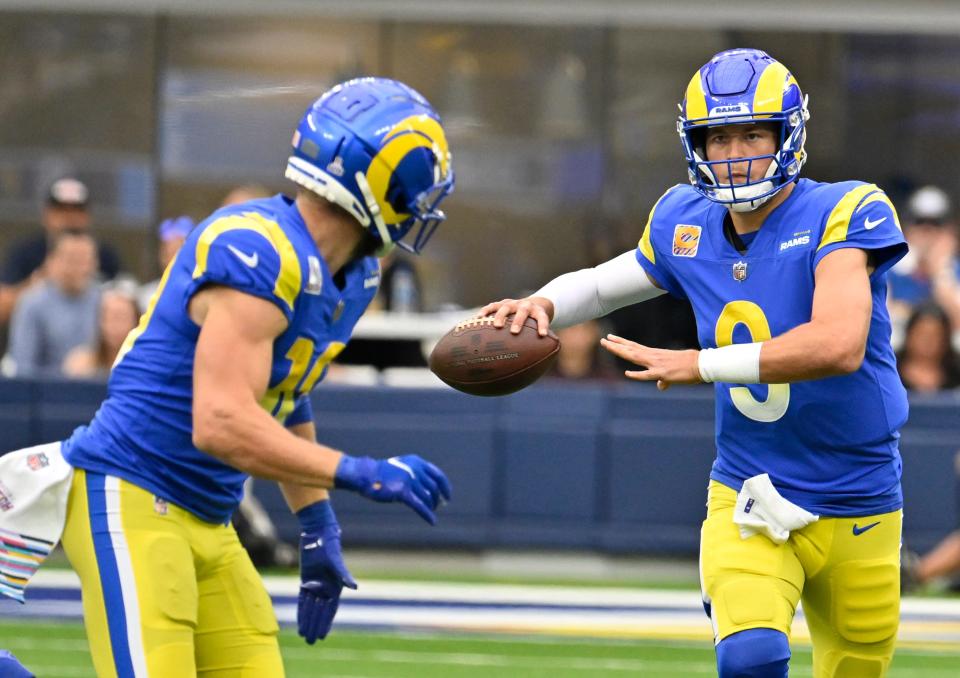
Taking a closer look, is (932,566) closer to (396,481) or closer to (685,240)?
(685,240)

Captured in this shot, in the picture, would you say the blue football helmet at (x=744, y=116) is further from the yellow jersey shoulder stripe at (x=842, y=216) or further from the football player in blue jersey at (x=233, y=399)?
the football player in blue jersey at (x=233, y=399)

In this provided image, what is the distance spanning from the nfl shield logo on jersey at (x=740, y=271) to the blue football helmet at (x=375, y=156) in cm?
76

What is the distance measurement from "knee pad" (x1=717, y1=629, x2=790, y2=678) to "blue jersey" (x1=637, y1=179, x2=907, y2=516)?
1.19 ft

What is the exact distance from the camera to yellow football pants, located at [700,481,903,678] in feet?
12.1

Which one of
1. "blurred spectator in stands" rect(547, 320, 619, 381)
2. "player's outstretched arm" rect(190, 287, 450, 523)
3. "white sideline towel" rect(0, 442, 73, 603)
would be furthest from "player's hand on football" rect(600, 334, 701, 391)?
"blurred spectator in stands" rect(547, 320, 619, 381)

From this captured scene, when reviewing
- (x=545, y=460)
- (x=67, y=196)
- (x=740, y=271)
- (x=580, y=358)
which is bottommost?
(x=545, y=460)

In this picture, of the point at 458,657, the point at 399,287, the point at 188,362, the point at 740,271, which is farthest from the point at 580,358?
the point at 188,362

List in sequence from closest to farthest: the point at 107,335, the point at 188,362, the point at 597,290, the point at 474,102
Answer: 1. the point at 188,362
2. the point at 597,290
3. the point at 107,335
4. the point at 474,102

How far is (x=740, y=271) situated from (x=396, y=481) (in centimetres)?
105

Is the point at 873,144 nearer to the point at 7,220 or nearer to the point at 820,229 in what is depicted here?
the point at 7,220

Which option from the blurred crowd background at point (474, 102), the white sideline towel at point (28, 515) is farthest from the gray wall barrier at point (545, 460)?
the white sideline towel at point (28, 515)

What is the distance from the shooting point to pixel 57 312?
842cm

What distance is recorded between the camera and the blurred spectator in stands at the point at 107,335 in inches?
317

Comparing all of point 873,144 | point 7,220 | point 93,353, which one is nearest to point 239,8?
point 7,220
